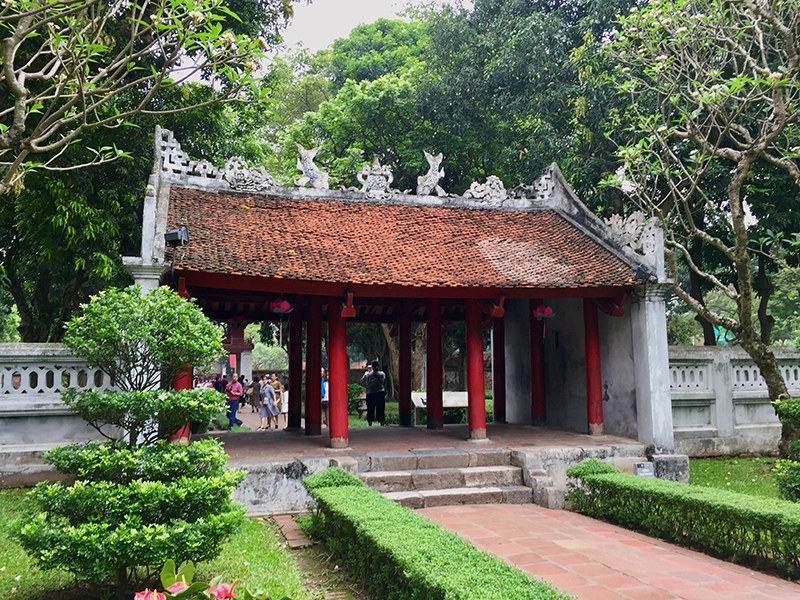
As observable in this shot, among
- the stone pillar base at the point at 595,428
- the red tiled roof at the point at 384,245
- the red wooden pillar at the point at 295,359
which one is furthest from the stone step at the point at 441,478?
the red wooden pillar at the point at 295,359

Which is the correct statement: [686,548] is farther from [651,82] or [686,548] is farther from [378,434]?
[651,82]

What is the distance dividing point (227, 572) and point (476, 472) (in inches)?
170

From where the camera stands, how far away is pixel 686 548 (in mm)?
6754

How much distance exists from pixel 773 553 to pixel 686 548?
3.23ft

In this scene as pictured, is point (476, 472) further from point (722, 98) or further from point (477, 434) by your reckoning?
point (722, 98)

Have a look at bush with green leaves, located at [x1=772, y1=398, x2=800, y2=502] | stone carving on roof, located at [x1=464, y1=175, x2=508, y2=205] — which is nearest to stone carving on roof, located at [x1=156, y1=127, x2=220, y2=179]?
stone carving on roof, located at [x1=464, y1=175, x2=508, y2=205]

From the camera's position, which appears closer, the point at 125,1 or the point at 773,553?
the point at 773,553

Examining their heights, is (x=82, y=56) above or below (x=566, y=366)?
above

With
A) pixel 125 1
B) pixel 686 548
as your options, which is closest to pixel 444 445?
pixel 686 548

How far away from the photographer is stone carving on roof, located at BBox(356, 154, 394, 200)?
12.6 meters

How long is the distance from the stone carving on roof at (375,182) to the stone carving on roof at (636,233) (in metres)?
4.24

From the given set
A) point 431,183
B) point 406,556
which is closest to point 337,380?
point 431,183

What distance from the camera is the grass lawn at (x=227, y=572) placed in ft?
16.7

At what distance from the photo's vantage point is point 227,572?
5.55 meters
